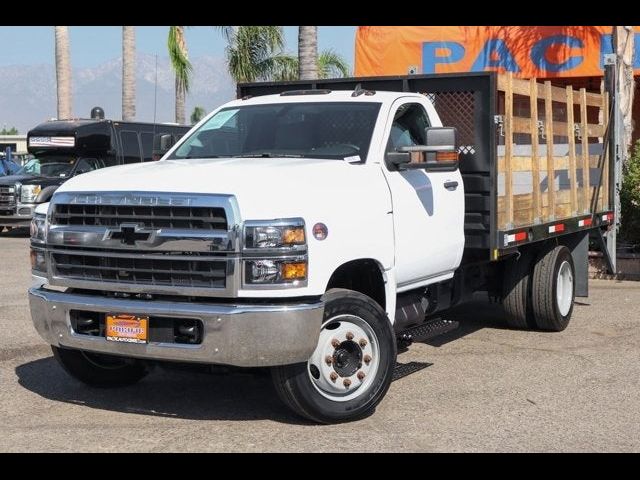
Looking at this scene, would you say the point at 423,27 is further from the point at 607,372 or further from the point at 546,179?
the point at 607,372

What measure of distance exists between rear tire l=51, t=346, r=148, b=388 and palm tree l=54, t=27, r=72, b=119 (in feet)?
72.8

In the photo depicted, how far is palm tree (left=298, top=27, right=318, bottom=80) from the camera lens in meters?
17.4

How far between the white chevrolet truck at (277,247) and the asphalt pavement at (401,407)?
1.01 ft

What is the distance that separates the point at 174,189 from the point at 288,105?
1934 mm

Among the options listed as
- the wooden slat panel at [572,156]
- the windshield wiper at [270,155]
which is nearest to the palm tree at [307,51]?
the wooden slat panel at [572,156]

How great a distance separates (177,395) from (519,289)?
396 cm

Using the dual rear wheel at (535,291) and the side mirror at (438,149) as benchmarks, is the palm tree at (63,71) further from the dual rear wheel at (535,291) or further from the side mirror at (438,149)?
the side mirror at (438,149)

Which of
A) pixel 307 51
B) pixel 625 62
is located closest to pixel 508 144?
pixel 625 62

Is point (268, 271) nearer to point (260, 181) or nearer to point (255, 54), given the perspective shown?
point (260, 181)

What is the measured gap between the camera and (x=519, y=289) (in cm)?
987

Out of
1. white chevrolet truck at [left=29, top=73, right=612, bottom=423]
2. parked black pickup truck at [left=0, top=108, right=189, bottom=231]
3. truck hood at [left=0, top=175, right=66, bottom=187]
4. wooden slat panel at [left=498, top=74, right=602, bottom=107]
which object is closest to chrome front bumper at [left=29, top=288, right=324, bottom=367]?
white chevrolet truck at [left=29, top=73, right=612, bottom=423]

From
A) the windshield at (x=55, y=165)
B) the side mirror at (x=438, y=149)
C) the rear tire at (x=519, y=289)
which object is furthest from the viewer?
the windshield at (x=55, y=165)

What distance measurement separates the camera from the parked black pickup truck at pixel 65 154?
20.7 metres
